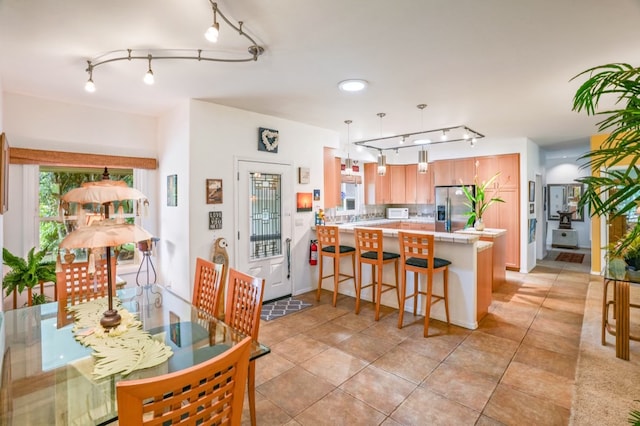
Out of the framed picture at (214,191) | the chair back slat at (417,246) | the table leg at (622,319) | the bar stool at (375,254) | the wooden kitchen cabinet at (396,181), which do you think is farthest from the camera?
the wooden kitchen cabinet at (396,181)

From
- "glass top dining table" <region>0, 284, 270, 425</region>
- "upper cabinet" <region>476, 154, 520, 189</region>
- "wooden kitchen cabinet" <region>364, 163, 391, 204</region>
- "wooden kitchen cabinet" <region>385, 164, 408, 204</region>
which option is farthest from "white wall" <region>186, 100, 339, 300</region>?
"upper cabinet" <region>476, 154, 520, 189</region>

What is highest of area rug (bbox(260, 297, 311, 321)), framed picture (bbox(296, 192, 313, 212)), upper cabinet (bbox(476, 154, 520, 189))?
upper cabinet (bbox(476, 154, 520, 189))

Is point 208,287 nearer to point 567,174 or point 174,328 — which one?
point 174,328

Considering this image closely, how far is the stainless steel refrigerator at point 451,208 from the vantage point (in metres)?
6.28

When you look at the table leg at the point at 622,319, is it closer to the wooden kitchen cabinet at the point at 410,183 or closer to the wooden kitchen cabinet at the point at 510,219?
the wooden kitchen cabinet at the point at 510,219

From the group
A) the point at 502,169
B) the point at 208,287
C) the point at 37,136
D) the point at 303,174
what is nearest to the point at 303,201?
the point at 303,174

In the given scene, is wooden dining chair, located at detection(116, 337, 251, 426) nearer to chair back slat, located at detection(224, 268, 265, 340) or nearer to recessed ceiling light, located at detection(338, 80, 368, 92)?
chair back slat, located at detection(224, 268, 265, 340)

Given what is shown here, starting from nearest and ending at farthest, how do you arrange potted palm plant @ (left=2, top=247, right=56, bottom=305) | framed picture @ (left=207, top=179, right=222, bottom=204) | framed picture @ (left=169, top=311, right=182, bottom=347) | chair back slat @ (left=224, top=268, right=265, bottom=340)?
framed picture @ (left=169, top=311, right=182, bottom=347) < chair back slat @ (left=224, top=268, right=265, bottom=340) < potted palm plant @ (left=2, top=247, right=56, bottom=305) < framed picture @ (left=207, top=179, right=222, bottom=204)

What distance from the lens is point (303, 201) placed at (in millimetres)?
4762

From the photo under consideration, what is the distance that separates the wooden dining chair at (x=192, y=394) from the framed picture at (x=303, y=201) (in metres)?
3.60

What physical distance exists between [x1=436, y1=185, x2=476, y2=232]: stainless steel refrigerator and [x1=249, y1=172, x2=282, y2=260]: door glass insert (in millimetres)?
3692

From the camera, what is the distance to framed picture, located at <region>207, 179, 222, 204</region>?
3.77 metres

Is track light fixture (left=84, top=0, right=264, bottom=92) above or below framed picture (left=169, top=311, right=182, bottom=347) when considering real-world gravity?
above

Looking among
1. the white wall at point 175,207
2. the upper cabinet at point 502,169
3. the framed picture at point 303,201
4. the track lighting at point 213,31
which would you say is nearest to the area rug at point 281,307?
the white wall at point 175,207
